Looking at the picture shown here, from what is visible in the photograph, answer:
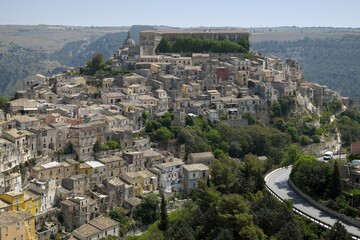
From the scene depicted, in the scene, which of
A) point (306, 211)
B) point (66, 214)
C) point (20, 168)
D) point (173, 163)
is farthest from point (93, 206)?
point (306, 211)

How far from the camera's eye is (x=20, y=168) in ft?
138

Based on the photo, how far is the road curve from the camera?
1229 inches

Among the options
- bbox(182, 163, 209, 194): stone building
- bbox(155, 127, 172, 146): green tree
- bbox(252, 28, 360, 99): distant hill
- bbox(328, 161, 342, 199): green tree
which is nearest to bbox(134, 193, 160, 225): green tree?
bbox(182, 163, 209, 194): stone building

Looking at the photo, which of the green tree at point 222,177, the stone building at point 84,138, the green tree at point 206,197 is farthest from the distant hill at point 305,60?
the green tree at point 206,197

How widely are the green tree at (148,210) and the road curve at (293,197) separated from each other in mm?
8472

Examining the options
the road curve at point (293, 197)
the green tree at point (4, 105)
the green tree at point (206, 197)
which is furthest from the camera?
the green tree at point (4, 105)

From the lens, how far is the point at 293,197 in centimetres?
3619

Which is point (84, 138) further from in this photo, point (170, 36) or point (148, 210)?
point (170, 36)

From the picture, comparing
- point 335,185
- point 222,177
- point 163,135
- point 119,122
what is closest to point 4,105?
point 119,122

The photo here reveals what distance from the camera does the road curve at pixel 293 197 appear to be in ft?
102

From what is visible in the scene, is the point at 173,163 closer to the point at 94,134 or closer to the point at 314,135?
the point at 94,134

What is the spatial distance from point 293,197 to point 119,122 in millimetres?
20051

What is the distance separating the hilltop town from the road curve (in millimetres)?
7354

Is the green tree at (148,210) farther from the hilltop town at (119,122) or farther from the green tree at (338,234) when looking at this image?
the green tree at (338,234)
